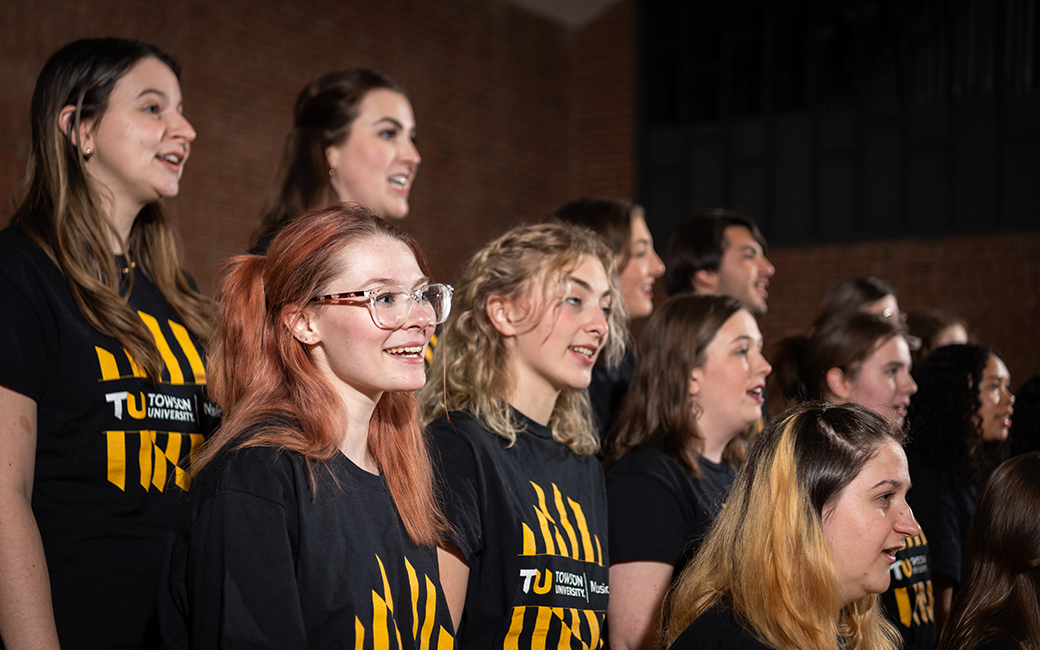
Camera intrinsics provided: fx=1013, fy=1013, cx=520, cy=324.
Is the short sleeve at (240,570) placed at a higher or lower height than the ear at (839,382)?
lower

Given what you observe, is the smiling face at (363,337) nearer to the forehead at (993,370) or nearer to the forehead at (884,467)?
the forehead at (884,467)

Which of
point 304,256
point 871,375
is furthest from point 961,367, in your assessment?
point 304,256

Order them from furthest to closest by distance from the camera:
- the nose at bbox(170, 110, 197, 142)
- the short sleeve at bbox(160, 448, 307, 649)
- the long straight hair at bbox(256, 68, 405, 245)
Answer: the long straight hair at bbox(256, 68, 405, 245) < the nose at bbox(170, 110, 197, 142) < the short sleeve at bbox(160, 448, 307, 649)

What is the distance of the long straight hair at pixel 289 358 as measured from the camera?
1.62 m

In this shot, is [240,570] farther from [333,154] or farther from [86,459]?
[333,154]

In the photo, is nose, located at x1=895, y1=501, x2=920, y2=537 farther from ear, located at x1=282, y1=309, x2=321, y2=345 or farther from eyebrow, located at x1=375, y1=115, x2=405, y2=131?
eyebrow, located at x1=375, y1=115, x2=405, y2=131

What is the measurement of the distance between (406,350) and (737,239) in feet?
8.25

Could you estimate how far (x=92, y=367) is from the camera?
1.97 metres

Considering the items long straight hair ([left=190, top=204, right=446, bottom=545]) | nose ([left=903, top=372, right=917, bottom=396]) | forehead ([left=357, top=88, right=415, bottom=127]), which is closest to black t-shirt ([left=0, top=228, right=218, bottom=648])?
long straight hair ([left=190, top=204, right=446, bottom=545])

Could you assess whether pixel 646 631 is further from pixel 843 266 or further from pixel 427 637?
pixel 843 266

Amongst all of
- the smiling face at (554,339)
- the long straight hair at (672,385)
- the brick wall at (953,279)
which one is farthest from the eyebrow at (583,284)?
the brick wall at (953,279)

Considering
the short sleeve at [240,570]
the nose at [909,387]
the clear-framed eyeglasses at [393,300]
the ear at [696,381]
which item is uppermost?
the nose at [909,387]

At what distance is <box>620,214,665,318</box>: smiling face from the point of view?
345cm

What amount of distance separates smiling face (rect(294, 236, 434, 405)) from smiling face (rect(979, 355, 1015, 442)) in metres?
2.28
